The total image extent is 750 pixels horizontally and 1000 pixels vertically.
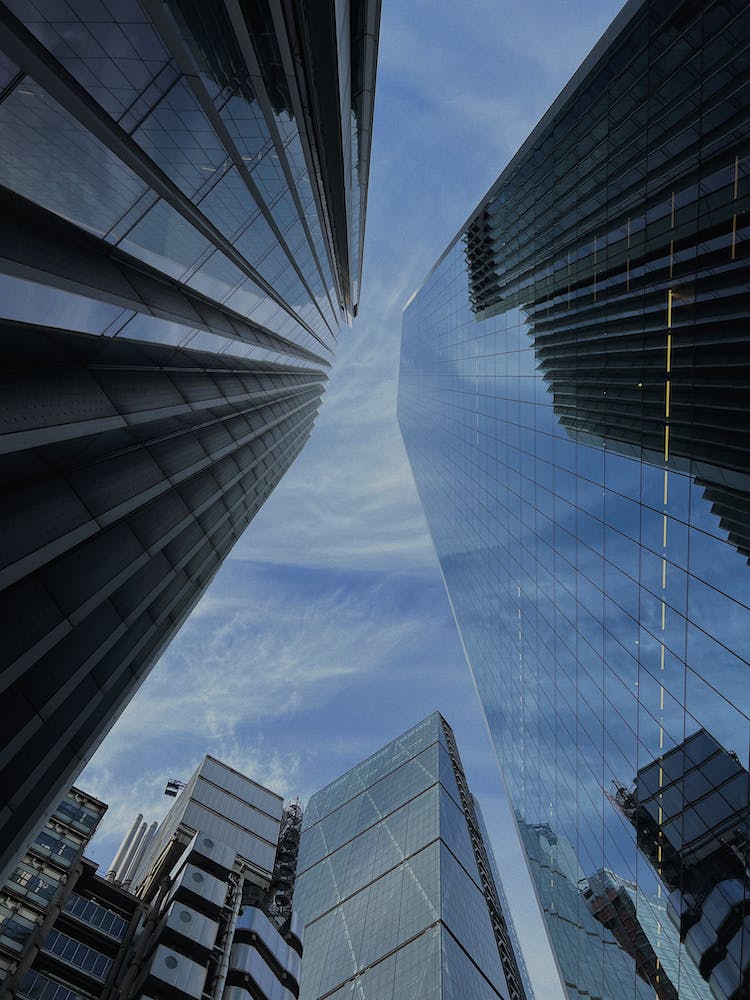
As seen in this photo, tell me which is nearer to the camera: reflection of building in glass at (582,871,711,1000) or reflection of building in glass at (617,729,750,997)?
reflection of building in glass at (617,729,750,997)

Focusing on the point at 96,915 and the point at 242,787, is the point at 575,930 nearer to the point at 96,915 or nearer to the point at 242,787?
the point at 96,915

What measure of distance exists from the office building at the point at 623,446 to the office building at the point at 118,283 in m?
11.1

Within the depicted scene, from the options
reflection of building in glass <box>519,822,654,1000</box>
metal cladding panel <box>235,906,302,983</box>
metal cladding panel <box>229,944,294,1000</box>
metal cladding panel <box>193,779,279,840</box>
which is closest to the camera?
reflection of building in glass <box>519,822,654,1000</box>

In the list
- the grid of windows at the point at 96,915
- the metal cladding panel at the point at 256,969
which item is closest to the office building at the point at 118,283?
the grid of windows at the point at 96,915

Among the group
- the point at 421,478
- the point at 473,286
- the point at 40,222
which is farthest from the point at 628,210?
the point at 421,478

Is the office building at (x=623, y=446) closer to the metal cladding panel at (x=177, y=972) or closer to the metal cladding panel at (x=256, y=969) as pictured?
the metal cladding panel at (x=177, y=972)

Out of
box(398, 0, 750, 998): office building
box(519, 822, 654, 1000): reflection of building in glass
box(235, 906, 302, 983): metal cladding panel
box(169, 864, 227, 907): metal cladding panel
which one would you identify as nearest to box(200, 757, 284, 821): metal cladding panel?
box(235, 906, 302, 983): metal cladding panel

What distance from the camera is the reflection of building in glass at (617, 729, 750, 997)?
46.0ft

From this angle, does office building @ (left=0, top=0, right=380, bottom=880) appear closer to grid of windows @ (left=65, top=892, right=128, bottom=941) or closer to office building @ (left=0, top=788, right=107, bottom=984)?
office building @ (left=0, top=788, right=107, bottom=984)

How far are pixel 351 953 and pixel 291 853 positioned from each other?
27.5 metres

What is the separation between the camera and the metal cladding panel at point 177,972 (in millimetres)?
32562

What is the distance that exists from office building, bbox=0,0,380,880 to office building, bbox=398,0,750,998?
11.1 m

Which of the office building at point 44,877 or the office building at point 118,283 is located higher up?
the office building at point 44,877

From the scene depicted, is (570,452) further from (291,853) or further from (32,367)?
(291,853)
